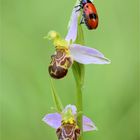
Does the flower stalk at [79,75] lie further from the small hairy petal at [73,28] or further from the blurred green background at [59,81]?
the blurred green background at [59,81]

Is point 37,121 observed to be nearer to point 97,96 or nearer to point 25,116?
point 25,116

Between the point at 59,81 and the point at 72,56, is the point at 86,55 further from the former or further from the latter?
the point at 59,81

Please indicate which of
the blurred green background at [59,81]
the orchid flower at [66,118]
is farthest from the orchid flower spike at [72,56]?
the blurred green background at [59,81]

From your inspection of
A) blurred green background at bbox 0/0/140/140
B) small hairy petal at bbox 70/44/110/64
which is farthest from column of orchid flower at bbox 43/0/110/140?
blurred green background at bbox 0/0/140/140

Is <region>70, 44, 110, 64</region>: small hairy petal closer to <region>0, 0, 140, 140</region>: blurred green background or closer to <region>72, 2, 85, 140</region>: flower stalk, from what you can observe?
<region>72, 2, 85, 140</region>: flower stalk

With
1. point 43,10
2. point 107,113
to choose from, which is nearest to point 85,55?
point 107,113

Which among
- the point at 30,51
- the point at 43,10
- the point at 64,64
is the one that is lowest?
the point at 64,64

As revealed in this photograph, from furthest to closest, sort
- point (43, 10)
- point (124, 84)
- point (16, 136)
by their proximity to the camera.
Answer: point (43, 10) → point (124, 84) → point (16, 136)
